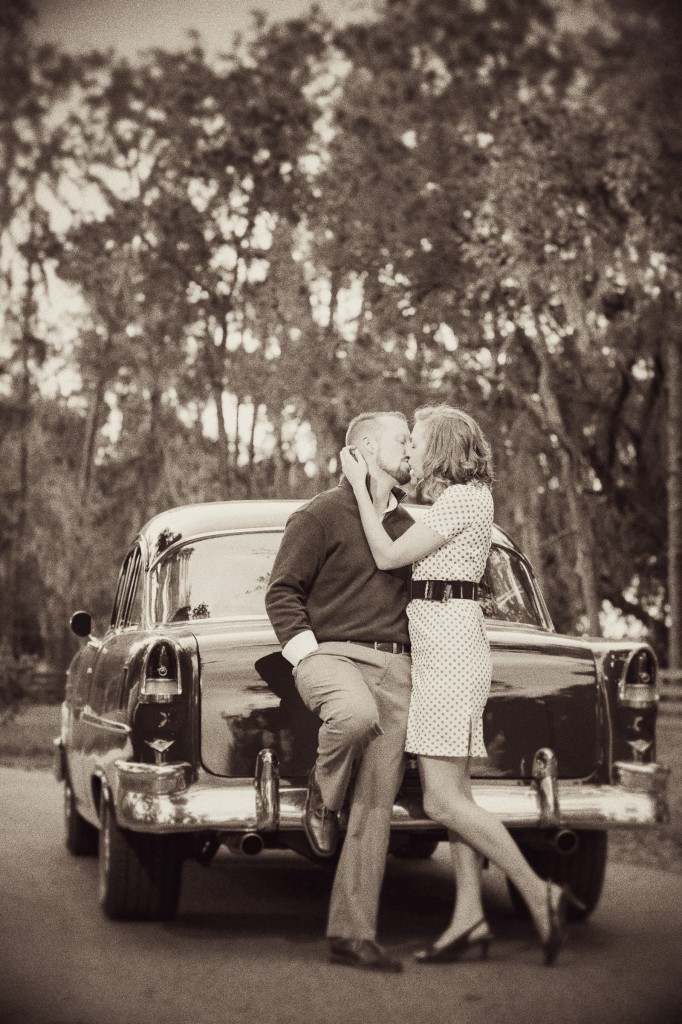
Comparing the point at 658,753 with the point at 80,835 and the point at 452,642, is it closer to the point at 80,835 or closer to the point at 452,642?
the point at 80,835

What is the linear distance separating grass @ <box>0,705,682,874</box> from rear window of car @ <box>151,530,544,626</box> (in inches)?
51.3

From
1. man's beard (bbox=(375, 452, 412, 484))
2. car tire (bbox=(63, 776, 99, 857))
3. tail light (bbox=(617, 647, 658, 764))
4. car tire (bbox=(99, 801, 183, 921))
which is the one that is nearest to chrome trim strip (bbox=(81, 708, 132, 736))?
car tire (bbox=(99, 801, 183, 921))

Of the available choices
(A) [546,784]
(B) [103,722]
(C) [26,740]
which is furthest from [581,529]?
(A) [546,784]

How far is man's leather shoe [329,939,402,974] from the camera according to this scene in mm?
5914

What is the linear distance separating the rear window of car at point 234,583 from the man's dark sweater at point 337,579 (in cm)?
107

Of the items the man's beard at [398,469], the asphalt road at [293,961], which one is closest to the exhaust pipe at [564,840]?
the asphalt road at [293,961]

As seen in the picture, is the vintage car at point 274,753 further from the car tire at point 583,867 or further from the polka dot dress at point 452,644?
the polka dot dress at point 452,644

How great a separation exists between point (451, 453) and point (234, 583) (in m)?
1.60

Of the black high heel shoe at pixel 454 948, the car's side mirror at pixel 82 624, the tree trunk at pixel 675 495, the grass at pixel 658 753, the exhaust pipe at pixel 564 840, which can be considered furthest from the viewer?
the tree trunk at pixel 675 495

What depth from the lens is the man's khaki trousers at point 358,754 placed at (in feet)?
19.6

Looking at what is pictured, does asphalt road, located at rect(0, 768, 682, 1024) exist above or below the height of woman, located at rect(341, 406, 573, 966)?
below

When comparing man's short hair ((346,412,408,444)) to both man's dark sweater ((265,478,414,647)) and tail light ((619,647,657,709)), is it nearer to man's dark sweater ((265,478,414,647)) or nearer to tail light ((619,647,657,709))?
man's dark sweater ((265,478,414,647))

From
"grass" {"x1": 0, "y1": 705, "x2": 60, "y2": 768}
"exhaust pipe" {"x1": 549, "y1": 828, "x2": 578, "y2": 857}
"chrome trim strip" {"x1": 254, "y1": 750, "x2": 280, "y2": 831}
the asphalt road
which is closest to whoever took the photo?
the asphalt road

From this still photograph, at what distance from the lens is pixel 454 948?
238 inches
